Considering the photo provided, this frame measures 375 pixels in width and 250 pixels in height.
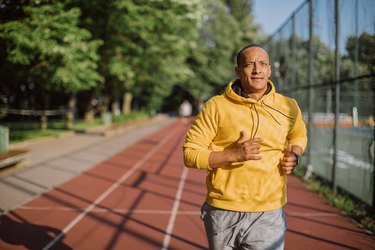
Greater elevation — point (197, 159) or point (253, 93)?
point (253, 93)

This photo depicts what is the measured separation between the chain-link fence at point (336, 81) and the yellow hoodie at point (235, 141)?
14.2ft

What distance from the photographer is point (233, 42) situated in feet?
138

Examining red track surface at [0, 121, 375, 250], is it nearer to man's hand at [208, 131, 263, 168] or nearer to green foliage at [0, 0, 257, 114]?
man's hand at [208, 131, 263, 168]

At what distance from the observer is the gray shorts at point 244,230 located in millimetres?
2377

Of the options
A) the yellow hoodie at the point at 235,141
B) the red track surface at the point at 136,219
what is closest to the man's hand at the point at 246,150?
the yellow hoodie at the point at 235,141

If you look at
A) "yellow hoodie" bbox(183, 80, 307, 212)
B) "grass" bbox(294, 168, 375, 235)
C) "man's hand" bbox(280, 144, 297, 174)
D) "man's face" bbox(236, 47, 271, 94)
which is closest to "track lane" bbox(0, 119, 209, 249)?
"grass" bbox(294, 168, 375, 235)

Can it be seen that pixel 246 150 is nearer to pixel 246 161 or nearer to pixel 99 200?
pixel 246 161

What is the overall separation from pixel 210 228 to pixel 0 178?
7830 mm

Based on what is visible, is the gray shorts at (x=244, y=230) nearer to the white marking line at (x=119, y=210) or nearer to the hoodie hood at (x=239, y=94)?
the hoodie hood at (x=239, y=94)

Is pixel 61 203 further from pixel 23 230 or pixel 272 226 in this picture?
pixel 272 226

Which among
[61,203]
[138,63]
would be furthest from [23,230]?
[138,63]

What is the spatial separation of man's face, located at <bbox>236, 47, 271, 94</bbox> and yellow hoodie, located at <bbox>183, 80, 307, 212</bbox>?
0.10 meters

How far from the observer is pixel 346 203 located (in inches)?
265

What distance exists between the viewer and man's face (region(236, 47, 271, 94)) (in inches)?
91.7
